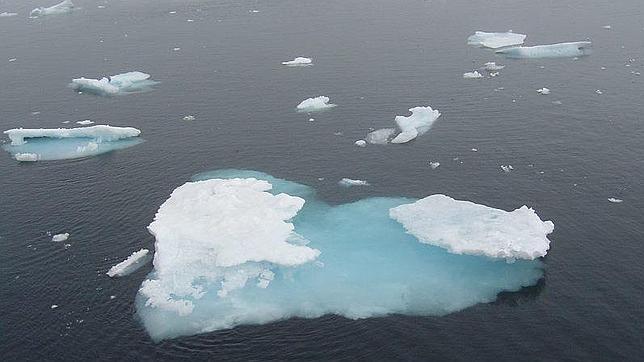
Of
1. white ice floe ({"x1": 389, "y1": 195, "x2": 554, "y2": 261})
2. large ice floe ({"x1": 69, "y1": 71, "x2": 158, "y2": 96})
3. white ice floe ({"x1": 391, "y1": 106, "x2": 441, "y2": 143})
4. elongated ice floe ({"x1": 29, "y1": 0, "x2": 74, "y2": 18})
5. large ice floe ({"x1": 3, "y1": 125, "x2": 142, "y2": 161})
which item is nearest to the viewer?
white ice floe ({"x1": 389, "y1": 195, "x2": 554, "y2": 261})

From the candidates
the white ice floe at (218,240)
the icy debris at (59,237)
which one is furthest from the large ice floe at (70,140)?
the icy debris at (59,237)

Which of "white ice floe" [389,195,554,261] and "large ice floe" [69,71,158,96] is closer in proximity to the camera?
"white ice floe" [389,195,554,261]

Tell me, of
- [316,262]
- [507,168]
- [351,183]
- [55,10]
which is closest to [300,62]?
[351,183]

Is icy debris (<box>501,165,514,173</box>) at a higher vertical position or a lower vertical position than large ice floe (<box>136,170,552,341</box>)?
higher

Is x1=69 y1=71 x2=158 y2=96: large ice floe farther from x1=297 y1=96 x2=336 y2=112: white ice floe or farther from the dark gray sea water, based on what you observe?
x1=297 y1=96 x2=336 y2=112: white ice floe

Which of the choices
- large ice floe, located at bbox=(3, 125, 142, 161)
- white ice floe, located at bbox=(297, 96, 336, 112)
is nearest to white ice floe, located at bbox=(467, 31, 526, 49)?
white ice floe, located at bbox=(297, 96, 336, 112)

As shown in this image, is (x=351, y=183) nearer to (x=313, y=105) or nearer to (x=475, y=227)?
(x=475, y=227)

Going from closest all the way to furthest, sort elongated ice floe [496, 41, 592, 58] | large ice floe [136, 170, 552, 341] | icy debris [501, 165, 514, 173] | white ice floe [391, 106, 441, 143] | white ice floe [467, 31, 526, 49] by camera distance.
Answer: large ice floe [136, 170, 552, 341] → icy debris [501, 165, 514, 173] → white ice floe [391, 106, 441, 143] → elongated ice floe [496, 41, 592, 58] → white ice floe [467, 31, 526, 49]

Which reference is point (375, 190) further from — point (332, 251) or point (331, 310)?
point (331, 310)

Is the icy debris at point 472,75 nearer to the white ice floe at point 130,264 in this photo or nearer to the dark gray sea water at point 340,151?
the dark gray sea water at point 340,151

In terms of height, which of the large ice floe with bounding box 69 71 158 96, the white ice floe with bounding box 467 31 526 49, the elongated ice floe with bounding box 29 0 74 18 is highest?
the white ice floe with bounding box 467 31 526 49
